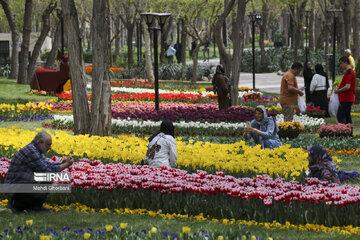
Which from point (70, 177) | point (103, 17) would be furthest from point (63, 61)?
point (70, 177)

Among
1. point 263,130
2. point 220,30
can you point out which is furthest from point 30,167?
point 220,30

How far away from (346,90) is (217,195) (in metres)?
7.44

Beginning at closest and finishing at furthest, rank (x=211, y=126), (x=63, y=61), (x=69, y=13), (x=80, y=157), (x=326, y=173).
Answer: (x=326, y=173), (x=80, y=157), (x=69, y=13), (x=211, y=126), (x=63, y=61)

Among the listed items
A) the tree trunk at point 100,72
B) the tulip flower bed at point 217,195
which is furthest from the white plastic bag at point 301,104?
the tulip flower bed at point 217,195

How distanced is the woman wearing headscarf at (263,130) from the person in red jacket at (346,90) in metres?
2.82

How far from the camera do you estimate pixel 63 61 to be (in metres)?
26.2

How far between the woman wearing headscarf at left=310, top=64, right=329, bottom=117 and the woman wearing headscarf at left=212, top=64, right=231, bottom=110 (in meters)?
2.40

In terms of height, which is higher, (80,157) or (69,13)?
(69,13)

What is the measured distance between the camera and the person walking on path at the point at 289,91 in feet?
47.8

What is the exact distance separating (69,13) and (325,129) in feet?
19.0

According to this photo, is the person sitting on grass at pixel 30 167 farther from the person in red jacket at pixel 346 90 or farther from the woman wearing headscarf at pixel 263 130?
the person in red jacket at pixel 346 90

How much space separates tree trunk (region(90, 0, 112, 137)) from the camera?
43.8 ft

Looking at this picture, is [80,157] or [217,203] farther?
[80,157]

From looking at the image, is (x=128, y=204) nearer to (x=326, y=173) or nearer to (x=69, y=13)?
(x=326, y=173)
